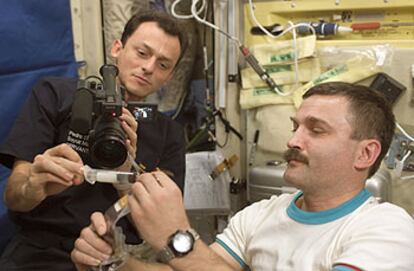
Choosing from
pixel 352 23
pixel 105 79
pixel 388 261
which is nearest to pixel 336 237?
pixel 388 261

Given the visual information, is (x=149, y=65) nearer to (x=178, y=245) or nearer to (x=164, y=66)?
(x=164, y=66)

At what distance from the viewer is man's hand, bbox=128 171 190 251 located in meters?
1.03

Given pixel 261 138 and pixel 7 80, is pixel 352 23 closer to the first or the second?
pixel 261 138

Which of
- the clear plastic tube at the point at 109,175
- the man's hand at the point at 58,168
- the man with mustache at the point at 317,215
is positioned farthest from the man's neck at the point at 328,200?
the man's hand at the point at 58,168

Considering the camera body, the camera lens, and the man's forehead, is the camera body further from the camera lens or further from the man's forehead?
the man's forehead

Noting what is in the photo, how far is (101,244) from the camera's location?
3.74 ft

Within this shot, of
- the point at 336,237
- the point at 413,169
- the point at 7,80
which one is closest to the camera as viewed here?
the point at 336,237

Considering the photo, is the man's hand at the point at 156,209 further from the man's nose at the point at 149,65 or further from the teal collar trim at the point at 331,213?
the man's nose at the point at 149,65

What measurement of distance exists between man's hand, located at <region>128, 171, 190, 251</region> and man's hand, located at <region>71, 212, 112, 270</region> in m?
0.14

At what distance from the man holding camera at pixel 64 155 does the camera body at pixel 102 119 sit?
0.46ft

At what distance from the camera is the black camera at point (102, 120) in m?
1.05

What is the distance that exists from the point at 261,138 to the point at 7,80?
1070mm

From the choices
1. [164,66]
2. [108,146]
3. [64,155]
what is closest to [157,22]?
A: [164,66]

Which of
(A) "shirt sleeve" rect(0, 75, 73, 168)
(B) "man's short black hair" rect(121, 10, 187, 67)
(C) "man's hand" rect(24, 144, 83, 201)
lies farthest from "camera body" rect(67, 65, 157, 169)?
(B) "man's short black hair" rect(121, 10, 187, 67)
